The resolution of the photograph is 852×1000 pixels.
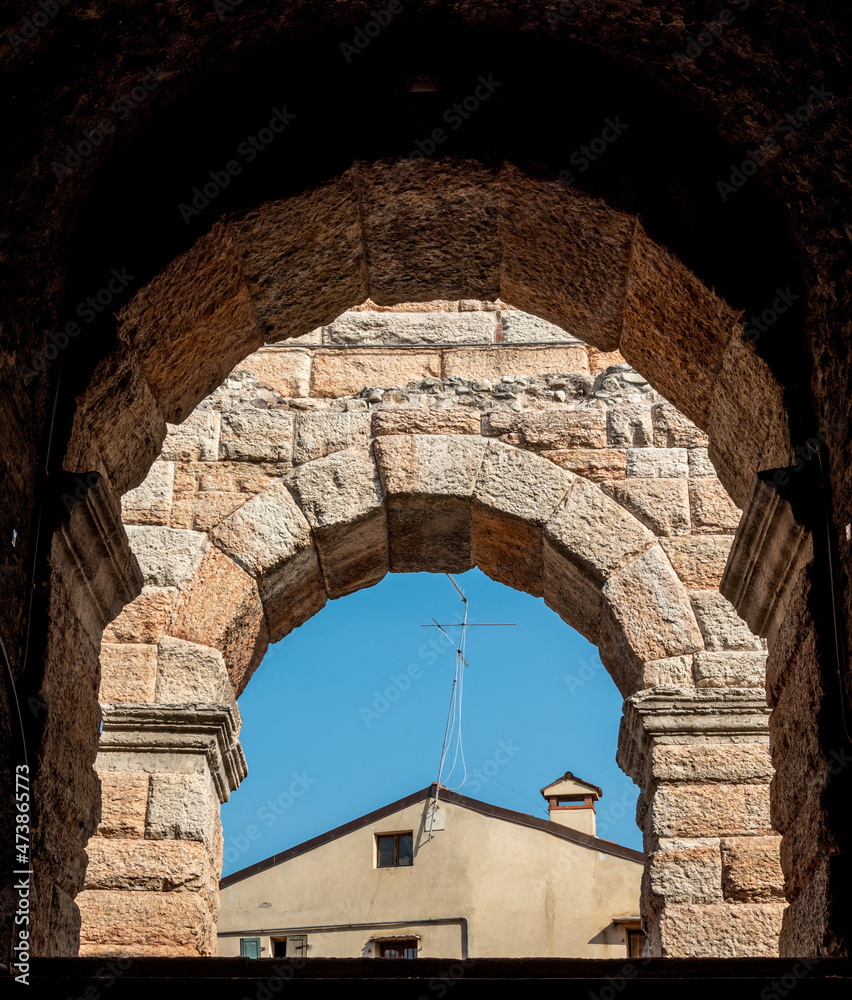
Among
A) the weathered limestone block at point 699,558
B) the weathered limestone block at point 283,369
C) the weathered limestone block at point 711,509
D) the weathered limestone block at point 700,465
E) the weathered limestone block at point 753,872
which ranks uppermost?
the weathered limestone block at point 283,369

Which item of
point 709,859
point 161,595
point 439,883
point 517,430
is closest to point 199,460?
point 161,595

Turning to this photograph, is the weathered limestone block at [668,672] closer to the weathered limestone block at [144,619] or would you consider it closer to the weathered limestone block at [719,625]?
the weathered limestone block at [719,625]

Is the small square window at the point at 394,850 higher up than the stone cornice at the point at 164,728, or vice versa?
the small square window at the point at 394,850

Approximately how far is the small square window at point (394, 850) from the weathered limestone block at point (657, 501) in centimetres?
1236

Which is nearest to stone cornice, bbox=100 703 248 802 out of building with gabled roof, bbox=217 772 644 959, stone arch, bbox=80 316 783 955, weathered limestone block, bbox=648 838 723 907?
stone arch, bbox=80 316 783 955

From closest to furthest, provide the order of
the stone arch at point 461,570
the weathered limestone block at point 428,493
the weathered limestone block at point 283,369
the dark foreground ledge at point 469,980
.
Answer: the dark foreground ledge at point 469,980 → the stone arch at point 461,570 → the weathered limestone block at point 428,493 → the weathered limestone block at point 283,369

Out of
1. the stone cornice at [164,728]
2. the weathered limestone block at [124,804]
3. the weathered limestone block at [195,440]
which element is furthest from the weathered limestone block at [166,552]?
the weathered limestone block at [124,804]

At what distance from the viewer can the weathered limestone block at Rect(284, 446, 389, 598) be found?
6.13m

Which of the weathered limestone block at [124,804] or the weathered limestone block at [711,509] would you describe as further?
the weathered limestone block at [711,509]

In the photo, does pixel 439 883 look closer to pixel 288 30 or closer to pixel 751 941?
pixel 751 941

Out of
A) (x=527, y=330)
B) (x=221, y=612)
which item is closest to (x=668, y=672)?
(x=221, y=612)

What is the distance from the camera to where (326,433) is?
6.46 m

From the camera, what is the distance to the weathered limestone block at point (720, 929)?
16.6ft

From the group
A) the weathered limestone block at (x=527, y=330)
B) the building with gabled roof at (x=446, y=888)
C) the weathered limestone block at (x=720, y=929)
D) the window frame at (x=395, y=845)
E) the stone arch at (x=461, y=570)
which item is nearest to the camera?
the weathered limestone block at (x=720, y=929)
